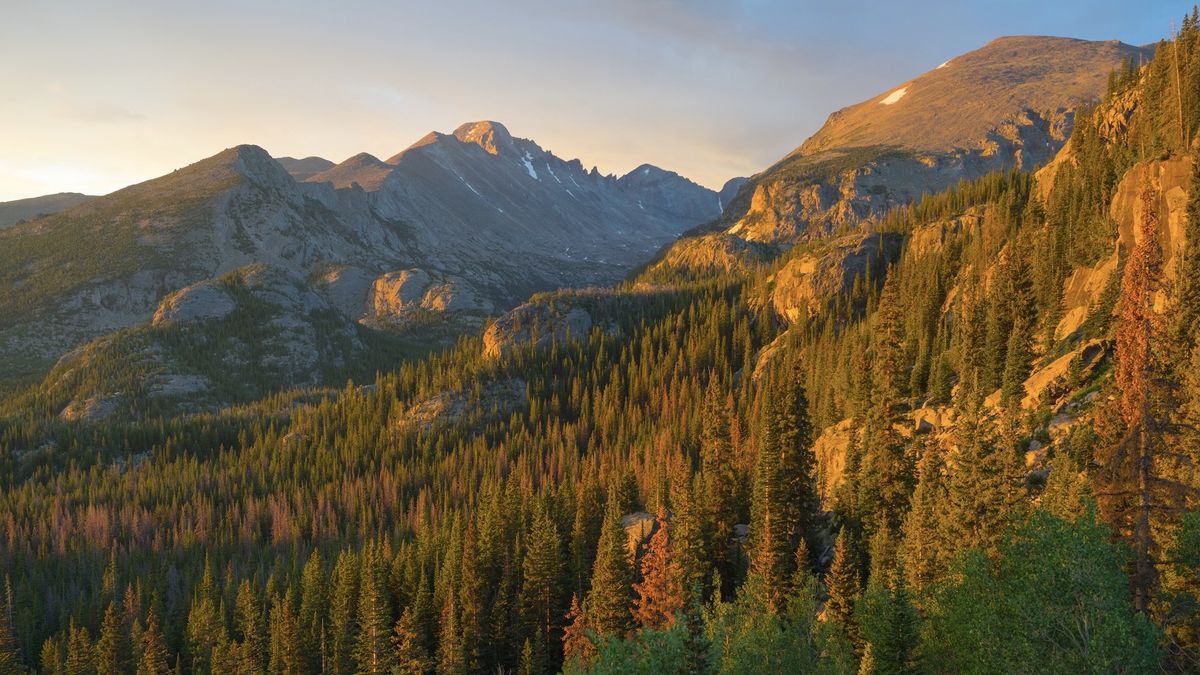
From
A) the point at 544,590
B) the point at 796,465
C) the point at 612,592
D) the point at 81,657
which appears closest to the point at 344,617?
the point at 544,590

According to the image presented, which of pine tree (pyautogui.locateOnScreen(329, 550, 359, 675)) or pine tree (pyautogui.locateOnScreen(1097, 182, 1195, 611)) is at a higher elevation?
pine tree (pyautogui.locateOnScreen(1097, 182, 1195, 611))

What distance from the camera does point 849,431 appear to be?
86.9 m

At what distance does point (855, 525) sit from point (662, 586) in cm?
2075

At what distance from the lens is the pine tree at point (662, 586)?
5925 cm

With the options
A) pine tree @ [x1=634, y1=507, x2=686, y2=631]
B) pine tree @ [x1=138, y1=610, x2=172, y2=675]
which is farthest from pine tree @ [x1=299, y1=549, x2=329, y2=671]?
pine tree @ [x1=634, y1=507, x2=686, y2=631]

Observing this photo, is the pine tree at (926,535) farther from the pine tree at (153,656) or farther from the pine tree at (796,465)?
the pine tree at (153,656)

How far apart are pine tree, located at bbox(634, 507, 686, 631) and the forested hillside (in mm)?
328

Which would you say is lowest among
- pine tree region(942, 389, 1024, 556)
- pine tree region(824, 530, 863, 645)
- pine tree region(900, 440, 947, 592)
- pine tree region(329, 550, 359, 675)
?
pine tree region(329, 550, 359, 675)

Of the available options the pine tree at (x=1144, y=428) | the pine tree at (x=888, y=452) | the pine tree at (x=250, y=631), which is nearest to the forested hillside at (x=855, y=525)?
the pine tree at (x=1144, y=428)

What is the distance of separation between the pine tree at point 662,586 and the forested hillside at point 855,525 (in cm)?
33

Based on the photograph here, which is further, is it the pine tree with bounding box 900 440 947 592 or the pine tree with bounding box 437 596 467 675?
the pine tree with bounding box 437 596 467 675

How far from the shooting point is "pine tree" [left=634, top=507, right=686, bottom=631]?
5925cm

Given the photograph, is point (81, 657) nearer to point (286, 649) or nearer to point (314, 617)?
point (314, 617)

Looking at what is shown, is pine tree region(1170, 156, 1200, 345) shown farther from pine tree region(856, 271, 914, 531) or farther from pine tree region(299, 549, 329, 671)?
pine tree region(299, 549, 329, 671)
